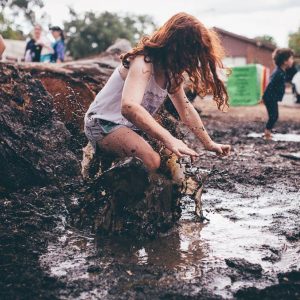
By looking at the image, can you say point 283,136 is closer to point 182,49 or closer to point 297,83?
point 182,49

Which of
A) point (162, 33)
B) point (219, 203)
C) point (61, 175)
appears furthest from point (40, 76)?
point (162, 33)

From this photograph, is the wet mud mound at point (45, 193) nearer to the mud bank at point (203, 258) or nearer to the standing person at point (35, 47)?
the mud bank at point (203, 258)

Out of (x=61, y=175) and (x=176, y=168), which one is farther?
(x=61, y=175)

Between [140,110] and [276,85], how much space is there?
6.75 meters

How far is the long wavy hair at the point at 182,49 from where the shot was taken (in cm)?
288

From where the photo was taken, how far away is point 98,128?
3.23 m

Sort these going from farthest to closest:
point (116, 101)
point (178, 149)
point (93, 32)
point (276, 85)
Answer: point (93, 32) → point (276, 85) → point (116, 101) → point (178, 149)

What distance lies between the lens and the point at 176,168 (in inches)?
138

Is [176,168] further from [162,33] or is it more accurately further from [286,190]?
[286,190]

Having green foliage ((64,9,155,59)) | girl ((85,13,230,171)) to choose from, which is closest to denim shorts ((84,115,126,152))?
girl ((85,13,230,171))

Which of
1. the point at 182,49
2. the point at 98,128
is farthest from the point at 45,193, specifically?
the point at 182,49

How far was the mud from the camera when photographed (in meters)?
2.43

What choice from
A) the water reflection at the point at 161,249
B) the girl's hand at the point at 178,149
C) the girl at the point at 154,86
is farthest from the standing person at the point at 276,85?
the girl's hand at the point at 178,149

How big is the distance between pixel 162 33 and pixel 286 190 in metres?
2.46
